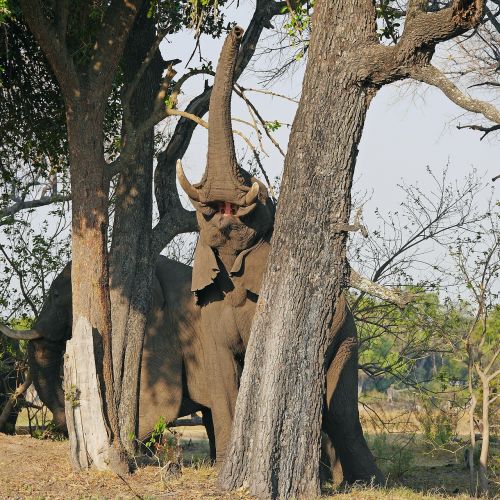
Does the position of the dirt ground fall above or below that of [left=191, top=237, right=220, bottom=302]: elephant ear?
below

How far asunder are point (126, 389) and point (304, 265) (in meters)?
4.03

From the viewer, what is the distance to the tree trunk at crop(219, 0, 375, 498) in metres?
8.73

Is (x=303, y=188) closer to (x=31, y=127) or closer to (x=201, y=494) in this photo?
(x=201, y=494)

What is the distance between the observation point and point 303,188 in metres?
8.98

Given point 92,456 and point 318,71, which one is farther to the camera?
point 92,456

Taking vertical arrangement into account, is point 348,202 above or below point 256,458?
above

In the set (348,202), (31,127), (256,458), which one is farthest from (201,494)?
(31,127)

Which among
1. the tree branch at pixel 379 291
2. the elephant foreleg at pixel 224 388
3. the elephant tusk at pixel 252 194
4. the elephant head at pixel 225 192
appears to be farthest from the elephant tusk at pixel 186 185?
the tree branch at pixel 379 291

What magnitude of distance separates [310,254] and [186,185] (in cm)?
201

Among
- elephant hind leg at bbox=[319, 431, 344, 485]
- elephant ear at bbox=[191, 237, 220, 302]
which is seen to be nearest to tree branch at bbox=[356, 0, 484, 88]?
elephant ear at bbox=[191, 237, 220, 302]

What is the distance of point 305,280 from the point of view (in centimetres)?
884

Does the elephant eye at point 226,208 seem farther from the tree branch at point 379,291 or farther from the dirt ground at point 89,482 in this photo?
the dirt ground at point 89,482

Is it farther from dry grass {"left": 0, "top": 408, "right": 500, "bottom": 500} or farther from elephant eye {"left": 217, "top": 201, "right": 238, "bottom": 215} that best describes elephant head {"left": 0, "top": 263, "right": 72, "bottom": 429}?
elephant eye {"left": 217, "top": 201, "right": 238, "bottom": 215}

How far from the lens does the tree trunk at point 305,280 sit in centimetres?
873
